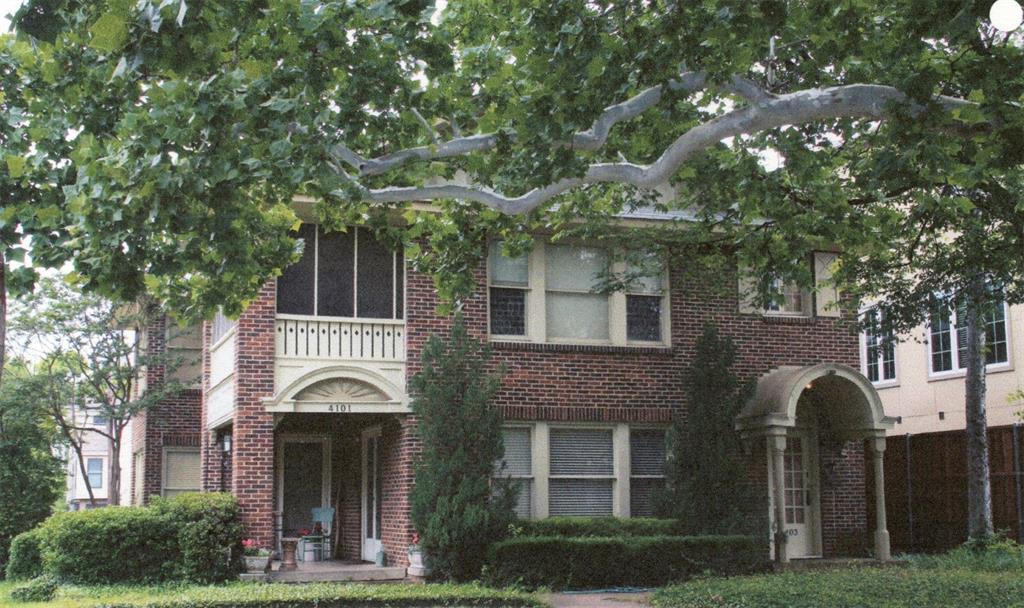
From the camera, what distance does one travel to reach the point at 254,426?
18.7 meters

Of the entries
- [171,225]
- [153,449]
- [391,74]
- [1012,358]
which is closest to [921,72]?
[391,74]

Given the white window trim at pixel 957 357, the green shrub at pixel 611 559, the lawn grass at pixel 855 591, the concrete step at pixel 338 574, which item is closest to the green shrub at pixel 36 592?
the concrete step at pixel 338 574

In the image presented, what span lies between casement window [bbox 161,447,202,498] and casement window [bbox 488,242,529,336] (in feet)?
32.6

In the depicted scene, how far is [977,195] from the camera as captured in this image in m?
16.3

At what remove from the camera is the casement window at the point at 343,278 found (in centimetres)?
1928

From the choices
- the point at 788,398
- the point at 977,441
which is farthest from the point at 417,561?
the point at 977,441

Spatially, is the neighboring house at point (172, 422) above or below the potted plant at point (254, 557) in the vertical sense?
above

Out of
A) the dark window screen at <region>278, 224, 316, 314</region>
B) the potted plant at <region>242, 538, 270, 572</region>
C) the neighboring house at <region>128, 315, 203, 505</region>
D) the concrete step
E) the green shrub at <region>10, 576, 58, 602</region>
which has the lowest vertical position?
the green shrub at <region>10, 576, 58, 602</region>

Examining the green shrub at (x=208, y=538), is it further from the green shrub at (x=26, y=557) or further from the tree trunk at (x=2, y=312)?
the tree trunk at (x=2, y=312)

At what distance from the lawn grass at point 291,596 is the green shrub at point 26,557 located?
4265 millimetres

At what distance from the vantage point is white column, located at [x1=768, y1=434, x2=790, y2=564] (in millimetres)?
19500

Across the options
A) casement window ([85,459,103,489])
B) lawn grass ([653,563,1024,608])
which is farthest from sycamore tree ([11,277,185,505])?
casement window ([85,459,103,489])

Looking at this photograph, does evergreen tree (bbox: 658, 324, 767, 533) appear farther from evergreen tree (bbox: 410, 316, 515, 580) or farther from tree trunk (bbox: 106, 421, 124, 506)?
tree trunk (bbox: 106, 421, 124, 506)

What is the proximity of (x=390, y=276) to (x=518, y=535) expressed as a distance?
185 inches
